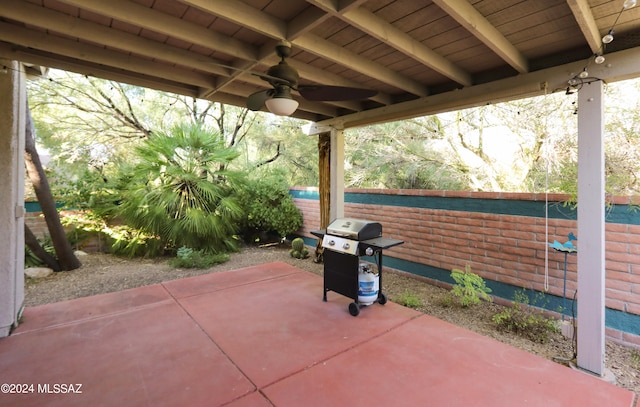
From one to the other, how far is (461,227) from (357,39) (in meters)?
2.70

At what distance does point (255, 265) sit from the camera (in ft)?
16.7

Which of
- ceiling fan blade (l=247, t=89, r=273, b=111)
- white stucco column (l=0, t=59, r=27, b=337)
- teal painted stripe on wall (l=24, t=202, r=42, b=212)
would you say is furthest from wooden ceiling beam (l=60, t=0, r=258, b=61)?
teal painted stripe on wall (l=24, t=202, r=42, b=212)

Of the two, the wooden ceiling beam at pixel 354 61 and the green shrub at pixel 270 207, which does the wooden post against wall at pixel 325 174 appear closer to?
the green shrub at pixel 270 207

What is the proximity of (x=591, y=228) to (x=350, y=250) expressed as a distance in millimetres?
1907

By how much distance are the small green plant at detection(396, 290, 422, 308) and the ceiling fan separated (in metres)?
2.34

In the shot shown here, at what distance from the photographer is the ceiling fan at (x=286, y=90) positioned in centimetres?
221

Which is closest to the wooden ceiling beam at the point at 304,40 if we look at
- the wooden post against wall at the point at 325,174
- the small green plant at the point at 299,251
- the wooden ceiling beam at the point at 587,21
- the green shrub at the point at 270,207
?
the wooden ceiling beam at the point at 587,21

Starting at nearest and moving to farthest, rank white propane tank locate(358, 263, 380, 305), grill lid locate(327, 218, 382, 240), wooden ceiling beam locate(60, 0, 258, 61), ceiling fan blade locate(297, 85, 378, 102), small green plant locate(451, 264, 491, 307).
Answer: wooden ceiling beam locate(60, 0, 258, 61) < ceiling fan blade locate(297, 85, 378, 102) < grill lid locate(327, 218, 382, 240) < white propane tank locate(358, 263, 380, 305) < small green plant locate(451, 264, 491, 307)

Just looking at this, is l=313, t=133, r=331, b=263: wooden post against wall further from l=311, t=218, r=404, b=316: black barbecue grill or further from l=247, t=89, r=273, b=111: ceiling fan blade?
l=247, t=89, r=273, b=111: ceiling fan blade

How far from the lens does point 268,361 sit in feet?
7.47

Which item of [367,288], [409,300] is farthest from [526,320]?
[367,288]

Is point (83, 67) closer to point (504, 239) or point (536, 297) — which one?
point (504, 239)

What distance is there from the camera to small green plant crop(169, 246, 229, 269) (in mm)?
4883

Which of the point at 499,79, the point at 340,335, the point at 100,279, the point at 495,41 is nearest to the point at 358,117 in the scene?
the point at 499,79
